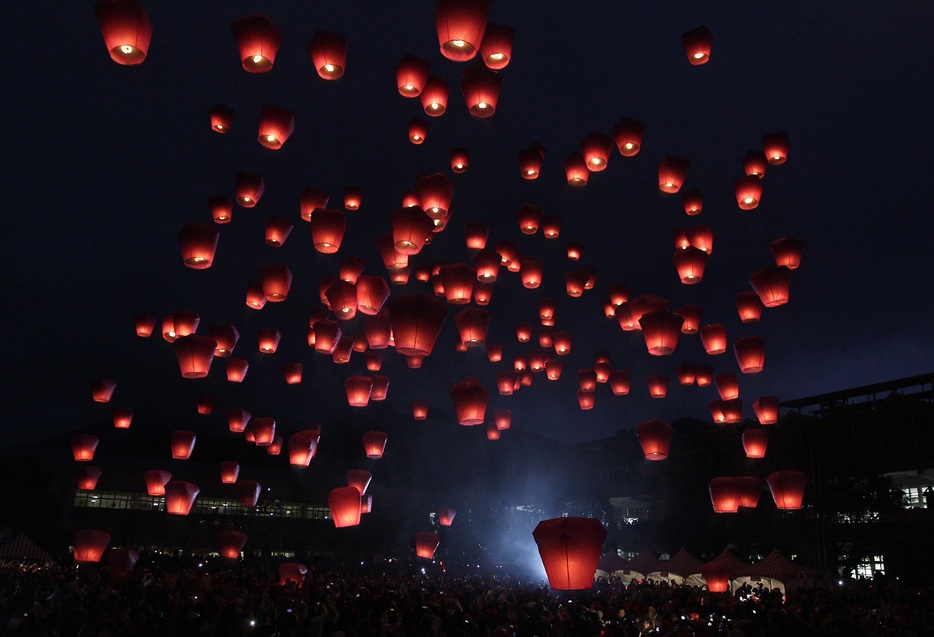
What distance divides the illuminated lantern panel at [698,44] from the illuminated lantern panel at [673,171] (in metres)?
2.33

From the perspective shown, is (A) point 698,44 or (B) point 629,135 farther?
(B) point 629,135

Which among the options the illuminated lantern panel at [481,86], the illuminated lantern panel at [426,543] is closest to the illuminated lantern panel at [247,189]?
the illuminated lantern panel at [481,86]

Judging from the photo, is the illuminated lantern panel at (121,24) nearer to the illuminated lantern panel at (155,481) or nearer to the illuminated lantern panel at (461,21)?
the illuminated lantern panel at (461,21)

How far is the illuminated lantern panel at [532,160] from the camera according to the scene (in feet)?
43.7

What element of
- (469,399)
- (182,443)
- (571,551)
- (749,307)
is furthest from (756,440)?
(182,443)

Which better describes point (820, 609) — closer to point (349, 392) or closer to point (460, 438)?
point (349, 392)

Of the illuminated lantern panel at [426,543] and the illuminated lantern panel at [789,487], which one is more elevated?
the illuminated lantern panel at [789,487]

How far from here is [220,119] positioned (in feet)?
40.9

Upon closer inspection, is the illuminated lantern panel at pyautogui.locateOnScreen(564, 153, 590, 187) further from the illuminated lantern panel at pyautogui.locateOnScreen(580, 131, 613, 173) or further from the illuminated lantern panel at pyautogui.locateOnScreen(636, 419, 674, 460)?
the illuminated lantern panel at pyautogui.locateOnScreen(636, 419, 674, 460)

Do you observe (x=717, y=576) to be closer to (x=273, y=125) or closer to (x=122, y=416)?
(x=273, y=125)

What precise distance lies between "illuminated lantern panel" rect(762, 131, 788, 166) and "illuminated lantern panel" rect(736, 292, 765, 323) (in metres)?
2.41

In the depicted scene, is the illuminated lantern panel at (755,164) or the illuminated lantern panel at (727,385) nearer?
the illuminated lantern panel at (755,164)

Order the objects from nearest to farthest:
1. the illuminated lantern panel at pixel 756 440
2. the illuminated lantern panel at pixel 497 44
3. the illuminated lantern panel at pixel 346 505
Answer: the illuminated lantern panel at pixel 497 44 < the illuminated lantern panel at pixel 346 505 < the illuminated lantern panel at pixel 756 440

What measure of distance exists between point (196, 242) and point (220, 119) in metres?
2.38
